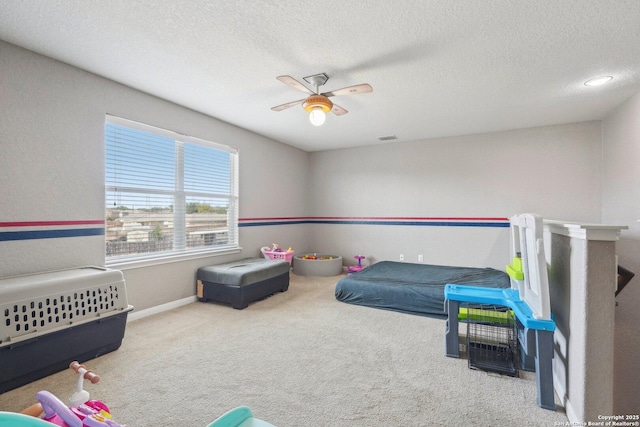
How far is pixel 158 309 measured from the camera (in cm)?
343

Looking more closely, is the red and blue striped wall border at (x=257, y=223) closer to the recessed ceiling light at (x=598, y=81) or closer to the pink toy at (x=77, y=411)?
the pink toy at (x=77, y=411)

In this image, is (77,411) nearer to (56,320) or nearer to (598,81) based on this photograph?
(56,320)

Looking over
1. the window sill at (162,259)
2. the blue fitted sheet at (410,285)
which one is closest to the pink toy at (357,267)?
the blue fitted sheet at (410,285)

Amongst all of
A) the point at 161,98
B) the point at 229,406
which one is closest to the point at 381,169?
the point at 161,98

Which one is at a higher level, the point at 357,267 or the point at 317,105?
the point at 317,105

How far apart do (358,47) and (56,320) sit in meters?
3.08

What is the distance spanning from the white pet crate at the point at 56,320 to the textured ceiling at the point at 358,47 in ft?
6.11

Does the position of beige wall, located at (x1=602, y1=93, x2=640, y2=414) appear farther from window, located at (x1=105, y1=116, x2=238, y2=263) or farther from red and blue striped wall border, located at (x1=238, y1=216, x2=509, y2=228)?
window, located at (x1=105, y1=116, x2=238, y2=263)

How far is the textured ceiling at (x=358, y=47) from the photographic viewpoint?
6.37 feet

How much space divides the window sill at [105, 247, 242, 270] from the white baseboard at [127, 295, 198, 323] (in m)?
0.50

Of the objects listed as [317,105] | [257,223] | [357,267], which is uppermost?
[317,105]

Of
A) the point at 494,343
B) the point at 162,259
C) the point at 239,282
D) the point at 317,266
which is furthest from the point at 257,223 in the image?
the point at 494,343

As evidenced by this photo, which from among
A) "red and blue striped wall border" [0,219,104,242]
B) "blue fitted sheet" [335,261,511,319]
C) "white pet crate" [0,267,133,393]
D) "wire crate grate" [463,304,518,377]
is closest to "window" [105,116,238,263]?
"red and blue striped wall border" [0,219,104,242]

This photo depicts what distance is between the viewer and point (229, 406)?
1.79 metres
